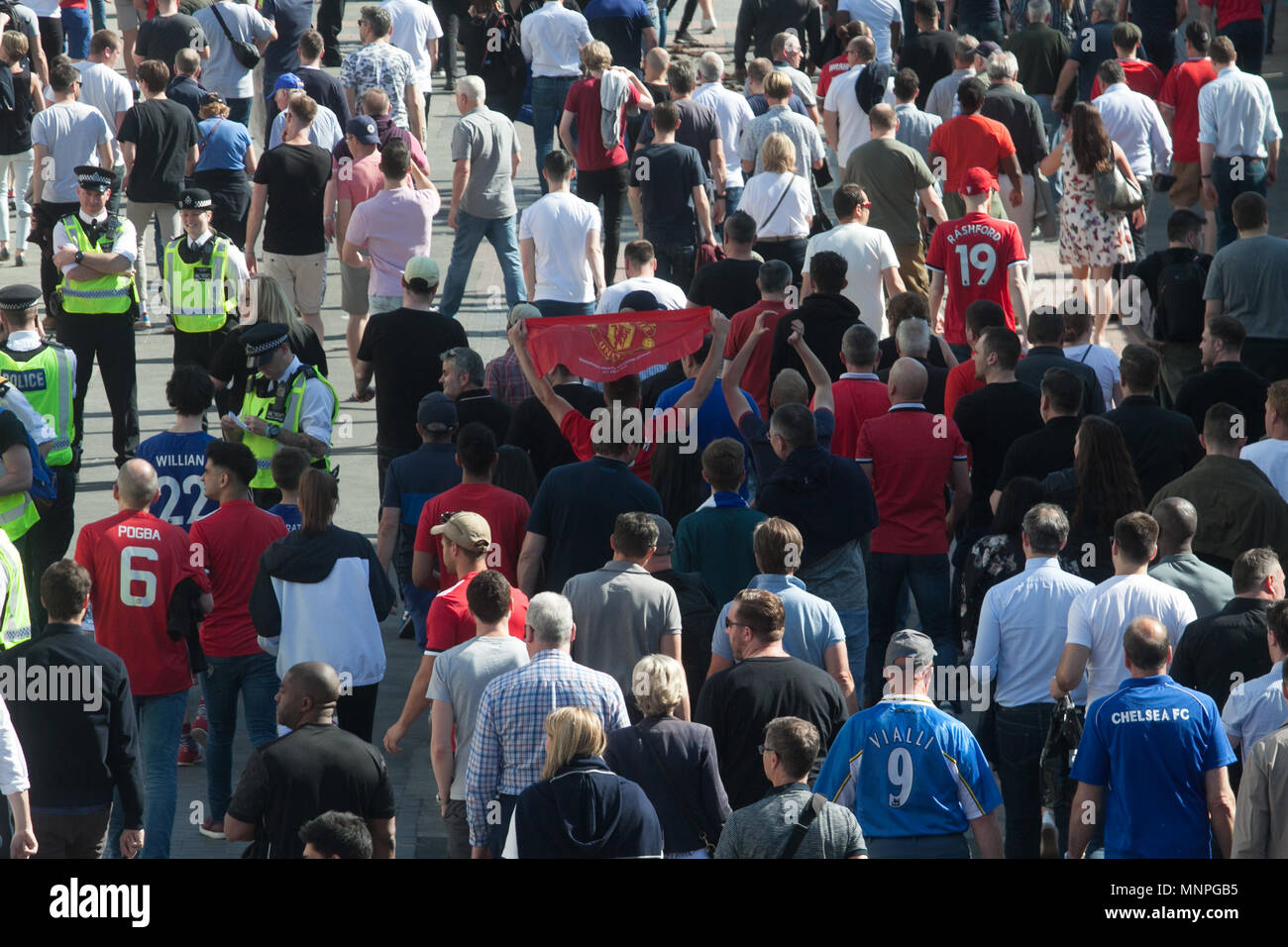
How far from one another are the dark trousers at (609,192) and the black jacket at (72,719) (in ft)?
27.6

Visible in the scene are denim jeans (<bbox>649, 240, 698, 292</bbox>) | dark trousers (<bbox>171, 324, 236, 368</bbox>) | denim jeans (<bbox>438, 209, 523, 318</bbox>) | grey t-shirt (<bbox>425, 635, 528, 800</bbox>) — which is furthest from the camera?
denim jeans (<bbox>649, 240, 698, 292</bbox>)

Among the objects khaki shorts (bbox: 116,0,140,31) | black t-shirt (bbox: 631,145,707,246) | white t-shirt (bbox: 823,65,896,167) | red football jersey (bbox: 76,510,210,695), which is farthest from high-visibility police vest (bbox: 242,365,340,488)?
khaki shorts (bbox: 116,0,140,31)

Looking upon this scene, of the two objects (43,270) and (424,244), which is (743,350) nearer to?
(424,244)

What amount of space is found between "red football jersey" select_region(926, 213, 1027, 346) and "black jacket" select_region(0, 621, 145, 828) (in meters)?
6.28

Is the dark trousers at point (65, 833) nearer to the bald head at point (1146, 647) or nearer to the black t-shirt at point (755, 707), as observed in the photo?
the black t-shirt at point (755, 707)

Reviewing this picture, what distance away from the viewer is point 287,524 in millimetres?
8562

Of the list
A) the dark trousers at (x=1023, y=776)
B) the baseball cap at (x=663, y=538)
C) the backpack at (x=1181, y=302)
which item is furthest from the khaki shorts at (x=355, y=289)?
the dark trousers at (x=1023, y=776)

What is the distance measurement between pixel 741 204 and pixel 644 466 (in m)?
4.16

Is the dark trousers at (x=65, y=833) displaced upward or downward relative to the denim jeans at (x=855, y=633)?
downward

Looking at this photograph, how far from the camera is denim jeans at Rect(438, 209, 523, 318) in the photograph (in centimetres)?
1381

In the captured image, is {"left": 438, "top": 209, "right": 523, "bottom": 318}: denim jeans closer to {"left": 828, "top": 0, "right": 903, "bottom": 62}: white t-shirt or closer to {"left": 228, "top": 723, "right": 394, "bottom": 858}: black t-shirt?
{"left": 828, "top": 0, "right": 903, "bottom": 62}: white t-shirt

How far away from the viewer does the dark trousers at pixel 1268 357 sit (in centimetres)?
1129

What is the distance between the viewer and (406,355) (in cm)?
1039

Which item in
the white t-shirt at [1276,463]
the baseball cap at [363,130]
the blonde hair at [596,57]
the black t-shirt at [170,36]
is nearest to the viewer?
the white t-shirt at [1276,463]
